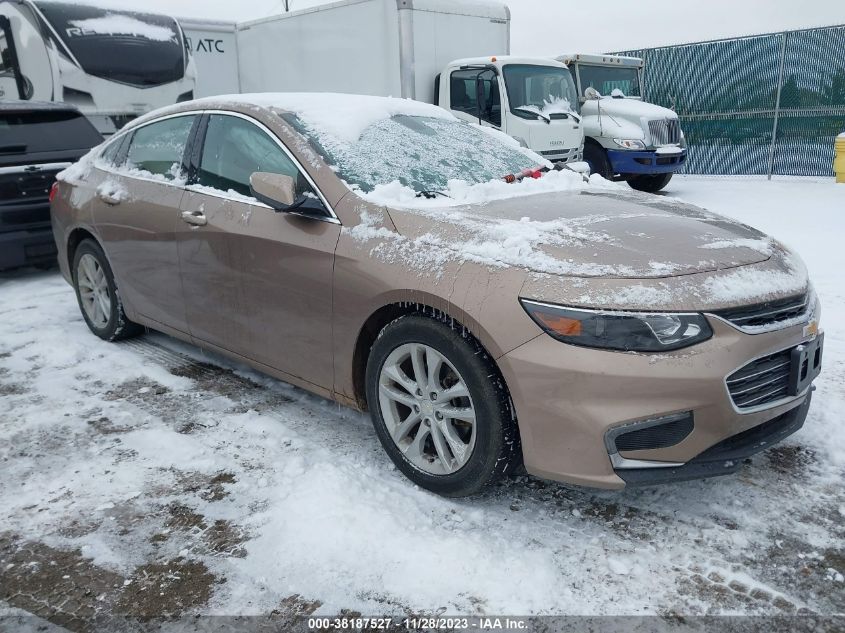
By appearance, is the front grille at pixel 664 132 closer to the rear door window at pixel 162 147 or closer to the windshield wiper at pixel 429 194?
the rear door window at pixel 162 147

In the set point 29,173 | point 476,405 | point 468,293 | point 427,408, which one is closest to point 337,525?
point 427,408

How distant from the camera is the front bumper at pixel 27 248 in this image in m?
6.12

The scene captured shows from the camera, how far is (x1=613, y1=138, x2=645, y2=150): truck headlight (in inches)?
474

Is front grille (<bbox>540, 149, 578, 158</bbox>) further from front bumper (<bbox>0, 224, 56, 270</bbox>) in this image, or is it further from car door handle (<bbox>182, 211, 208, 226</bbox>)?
car door handle (<bbox>182, 211, 208, 226</bbox>)

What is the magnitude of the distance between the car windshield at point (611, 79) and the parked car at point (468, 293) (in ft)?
31.0

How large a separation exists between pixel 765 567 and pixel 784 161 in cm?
1464

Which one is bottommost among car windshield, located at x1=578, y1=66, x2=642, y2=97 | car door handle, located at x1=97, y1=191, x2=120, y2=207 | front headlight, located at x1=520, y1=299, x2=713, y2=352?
front headlight, located at x1=520, y1=299, x2=713, y2=352

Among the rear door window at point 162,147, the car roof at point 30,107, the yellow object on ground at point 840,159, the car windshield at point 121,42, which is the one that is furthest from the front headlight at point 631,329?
the yellow object on ground at point 840,159

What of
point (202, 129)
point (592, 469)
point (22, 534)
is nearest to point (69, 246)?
point (202, 129)

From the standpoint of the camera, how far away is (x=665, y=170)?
1238 centimetres

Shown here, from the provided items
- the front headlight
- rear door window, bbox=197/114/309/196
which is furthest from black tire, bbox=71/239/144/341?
the front headlight

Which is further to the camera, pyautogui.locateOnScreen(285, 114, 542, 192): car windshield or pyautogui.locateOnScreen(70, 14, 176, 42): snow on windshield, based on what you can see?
pyautogui.locateOnScreen(70, 14, 176, 42): snow on windshield

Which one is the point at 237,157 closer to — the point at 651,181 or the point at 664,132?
the point at 664,132

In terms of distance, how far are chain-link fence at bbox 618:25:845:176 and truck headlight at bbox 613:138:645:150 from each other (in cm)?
442
